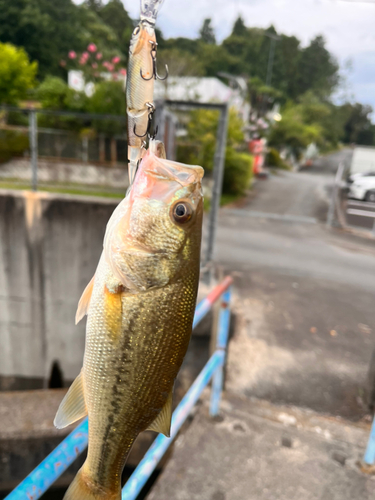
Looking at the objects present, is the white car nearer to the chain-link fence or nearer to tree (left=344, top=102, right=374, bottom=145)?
the chain-link fence

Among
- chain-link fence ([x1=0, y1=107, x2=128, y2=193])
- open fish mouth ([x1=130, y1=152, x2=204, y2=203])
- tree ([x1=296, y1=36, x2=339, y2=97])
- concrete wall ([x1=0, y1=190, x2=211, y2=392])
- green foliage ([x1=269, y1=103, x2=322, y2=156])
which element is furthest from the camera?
tree ([x1=296, y1=36, x2=339, y2=97])

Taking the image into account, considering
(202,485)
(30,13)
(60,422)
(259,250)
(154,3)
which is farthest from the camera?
(30,13)

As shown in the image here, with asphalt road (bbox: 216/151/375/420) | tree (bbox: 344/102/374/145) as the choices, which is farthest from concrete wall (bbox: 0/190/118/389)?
tree (bbox: 344/102/374/145)

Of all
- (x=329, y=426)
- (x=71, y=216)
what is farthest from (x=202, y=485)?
(x=71, y=216)

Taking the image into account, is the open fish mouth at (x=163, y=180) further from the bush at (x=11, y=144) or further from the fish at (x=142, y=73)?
the bush at (x=11, y=144)

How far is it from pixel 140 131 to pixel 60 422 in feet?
2.74

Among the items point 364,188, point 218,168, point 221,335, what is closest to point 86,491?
point 221,335

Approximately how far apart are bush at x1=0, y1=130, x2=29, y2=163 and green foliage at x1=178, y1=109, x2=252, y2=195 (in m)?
5.44

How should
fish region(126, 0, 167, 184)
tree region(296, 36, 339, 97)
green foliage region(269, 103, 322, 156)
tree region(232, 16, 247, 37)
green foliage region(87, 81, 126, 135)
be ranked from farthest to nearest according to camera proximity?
tree region(296, 36, 339, 97)
tree region(232, 16, 247, 37)
green foliage region(269, 103, 322, 156)
green foliage region(87, 81, 126, 135)
fish region(126, 0, 167, 184)

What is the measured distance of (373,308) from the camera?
21.2ft

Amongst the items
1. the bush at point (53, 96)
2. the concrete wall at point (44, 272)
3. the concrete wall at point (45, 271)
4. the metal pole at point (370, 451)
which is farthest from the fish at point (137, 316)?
the bush at point (53, 96)

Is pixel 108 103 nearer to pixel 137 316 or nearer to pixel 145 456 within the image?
pixel 145 456

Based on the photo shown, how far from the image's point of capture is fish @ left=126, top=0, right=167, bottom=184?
927 millimetres

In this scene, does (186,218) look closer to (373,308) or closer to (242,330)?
(242,330)
